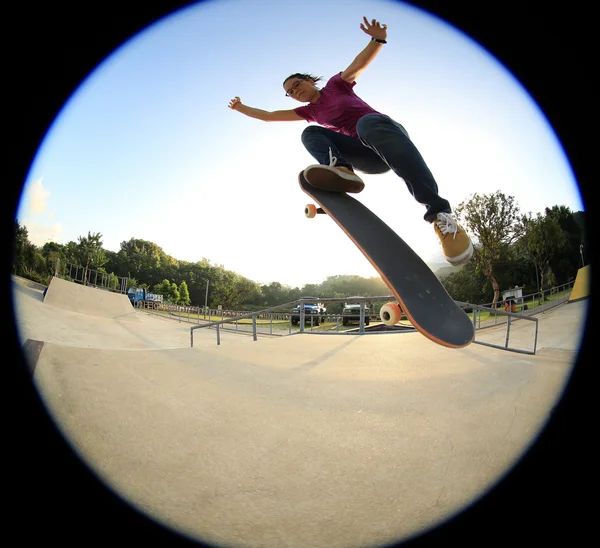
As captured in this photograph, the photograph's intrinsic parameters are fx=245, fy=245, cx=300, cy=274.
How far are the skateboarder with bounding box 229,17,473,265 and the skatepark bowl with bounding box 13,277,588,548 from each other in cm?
100

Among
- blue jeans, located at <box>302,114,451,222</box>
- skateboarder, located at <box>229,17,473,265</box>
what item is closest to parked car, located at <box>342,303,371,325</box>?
skateboarder, located at <box>229,17,473,265</box>

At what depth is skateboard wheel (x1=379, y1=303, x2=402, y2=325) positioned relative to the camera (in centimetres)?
128

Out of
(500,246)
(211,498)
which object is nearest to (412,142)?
(211,498)

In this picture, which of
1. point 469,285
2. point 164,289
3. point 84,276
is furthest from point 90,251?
point 469,285

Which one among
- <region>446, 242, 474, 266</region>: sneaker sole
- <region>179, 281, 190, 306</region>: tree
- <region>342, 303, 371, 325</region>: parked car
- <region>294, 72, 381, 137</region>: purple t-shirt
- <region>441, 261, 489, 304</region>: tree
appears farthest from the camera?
<region>179, 281, 190, 306</region>: tree

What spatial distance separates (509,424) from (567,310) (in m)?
4.26

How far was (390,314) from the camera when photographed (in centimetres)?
129

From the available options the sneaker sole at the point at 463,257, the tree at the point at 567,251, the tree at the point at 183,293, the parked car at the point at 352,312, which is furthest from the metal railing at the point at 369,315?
the tree at the point at 183,293

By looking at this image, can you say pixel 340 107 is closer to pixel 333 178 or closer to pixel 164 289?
pixel 333 178

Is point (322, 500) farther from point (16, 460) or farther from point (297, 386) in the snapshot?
point (16, 460)

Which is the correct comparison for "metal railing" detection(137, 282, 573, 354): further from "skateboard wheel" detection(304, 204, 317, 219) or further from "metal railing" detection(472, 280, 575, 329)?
"skateboard wheel" detection(304, 204, 317, 219)

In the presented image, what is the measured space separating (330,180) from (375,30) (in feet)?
2.93

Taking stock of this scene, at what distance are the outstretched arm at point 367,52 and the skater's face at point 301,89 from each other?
24 cm

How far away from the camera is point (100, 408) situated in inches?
54.7
